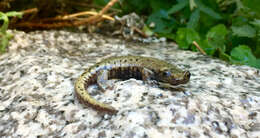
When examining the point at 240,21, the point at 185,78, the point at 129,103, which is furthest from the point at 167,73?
the point at 240,21

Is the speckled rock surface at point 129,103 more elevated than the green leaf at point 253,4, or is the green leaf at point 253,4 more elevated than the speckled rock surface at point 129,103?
the green leaf at point 253,4

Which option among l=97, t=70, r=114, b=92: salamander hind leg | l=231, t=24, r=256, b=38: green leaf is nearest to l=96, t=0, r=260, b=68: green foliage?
l=231, t=24, r=256, b=38: green leaf

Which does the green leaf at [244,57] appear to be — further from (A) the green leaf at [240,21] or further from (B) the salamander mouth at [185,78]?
(B) the salamander mouth at [185,78]

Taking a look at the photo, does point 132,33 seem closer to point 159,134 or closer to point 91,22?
point 91,22

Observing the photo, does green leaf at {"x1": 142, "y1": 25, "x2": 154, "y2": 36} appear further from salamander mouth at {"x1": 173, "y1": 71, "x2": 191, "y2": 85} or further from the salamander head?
salamander mouth at {"x1": 173, "y1": 71, "x2": 191, "y2": 85}

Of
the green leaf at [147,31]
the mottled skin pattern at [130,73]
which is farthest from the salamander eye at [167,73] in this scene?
the green leaf at [147,31]
